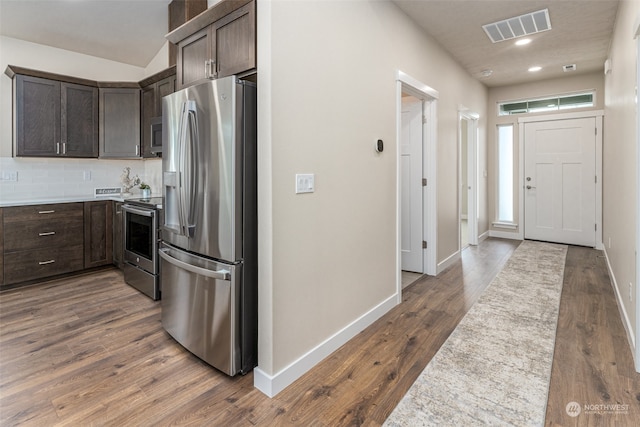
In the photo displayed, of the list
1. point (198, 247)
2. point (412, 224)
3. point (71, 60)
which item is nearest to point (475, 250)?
point (412, 224)

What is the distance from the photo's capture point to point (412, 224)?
13.4 feet

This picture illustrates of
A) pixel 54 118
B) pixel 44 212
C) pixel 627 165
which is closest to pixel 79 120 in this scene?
pixel 54 118

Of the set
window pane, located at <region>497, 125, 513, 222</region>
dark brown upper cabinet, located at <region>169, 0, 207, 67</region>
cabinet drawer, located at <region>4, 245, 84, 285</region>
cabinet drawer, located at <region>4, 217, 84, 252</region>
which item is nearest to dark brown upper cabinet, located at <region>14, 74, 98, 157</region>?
cabinet drawer, located at <region>4, 217, 84, 252</region>

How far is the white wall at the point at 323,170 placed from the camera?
1.87m

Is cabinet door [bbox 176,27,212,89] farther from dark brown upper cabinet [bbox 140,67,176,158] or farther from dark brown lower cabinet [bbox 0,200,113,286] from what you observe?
dark brown lower cabinet [bbox 0,200,113,286]

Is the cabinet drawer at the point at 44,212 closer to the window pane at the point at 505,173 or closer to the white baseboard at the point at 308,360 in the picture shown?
the white baseboard at the point at 308,360

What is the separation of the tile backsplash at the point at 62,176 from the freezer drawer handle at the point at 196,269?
2.64 m

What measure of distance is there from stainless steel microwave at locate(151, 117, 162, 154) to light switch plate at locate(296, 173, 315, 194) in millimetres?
2282

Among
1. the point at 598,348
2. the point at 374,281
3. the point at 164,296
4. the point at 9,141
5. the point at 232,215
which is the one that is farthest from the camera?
the point at 9,141

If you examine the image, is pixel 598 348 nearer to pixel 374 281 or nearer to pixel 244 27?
pixel 374 281

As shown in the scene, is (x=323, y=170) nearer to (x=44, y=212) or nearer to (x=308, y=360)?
(x=308, y=360)

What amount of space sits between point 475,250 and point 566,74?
3.18 metres

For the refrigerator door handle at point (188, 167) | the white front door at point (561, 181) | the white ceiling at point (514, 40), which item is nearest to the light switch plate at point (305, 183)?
the refrigerator door handle at point (188, 167)

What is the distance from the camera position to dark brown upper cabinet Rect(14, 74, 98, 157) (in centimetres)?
371
